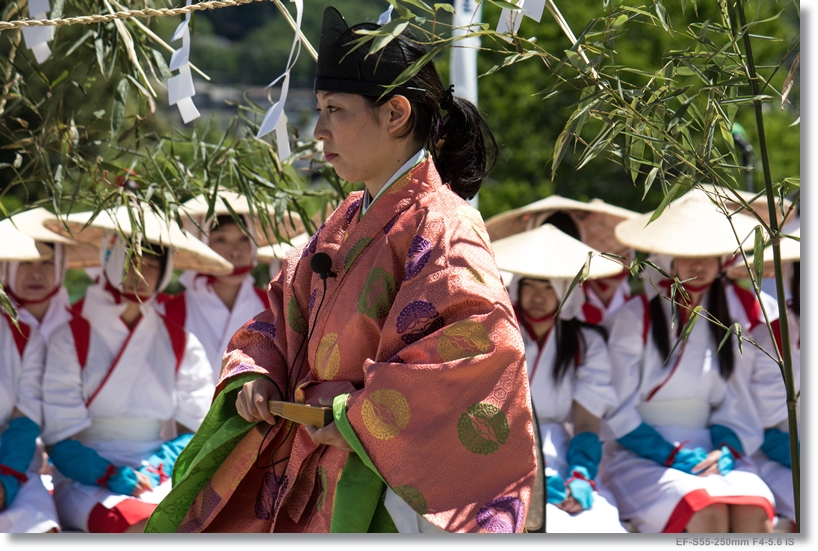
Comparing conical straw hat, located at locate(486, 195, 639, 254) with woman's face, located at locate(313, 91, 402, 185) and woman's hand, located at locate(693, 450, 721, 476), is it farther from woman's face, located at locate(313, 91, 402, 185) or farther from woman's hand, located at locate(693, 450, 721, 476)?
woman's face, located at locate(313, 91, 402, 185)

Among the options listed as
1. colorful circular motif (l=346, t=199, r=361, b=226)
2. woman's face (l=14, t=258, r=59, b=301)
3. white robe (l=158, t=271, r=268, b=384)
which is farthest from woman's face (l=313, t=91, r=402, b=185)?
white robe (l=158, t=271, r=268, b=384)

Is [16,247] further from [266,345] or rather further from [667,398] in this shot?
[667,398]

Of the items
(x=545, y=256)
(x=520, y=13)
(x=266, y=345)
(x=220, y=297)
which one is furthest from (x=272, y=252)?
(x=520, y=13)

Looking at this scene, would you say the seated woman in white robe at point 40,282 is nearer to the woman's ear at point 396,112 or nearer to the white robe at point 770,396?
the woman's ear at point 396,112

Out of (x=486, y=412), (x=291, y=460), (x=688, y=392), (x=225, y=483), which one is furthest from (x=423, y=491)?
(x=688, y=392)

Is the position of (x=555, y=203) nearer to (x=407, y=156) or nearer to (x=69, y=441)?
(x=69, y=441)

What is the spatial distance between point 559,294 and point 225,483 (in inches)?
85.9

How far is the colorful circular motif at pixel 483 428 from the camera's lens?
1.65 meters

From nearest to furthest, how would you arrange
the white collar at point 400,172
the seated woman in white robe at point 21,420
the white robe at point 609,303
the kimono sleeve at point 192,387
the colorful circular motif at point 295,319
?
the white collar at point 400,172, the colorful circular motif at point 295,319, the seated woman in white robe at point 21,420, the kimono sleeve at point 192,387, the white robe at point 609,303

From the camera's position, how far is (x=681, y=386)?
152 inches

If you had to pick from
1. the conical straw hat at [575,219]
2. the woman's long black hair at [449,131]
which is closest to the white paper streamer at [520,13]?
the woman's long black hair at [449,131]

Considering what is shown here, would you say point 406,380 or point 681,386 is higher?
point 406,380

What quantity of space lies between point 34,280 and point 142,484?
105 centimetres

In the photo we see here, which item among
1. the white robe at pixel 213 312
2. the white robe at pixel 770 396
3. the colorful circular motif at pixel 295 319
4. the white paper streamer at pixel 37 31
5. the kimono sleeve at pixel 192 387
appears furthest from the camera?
the white robe at pixel 213 312
